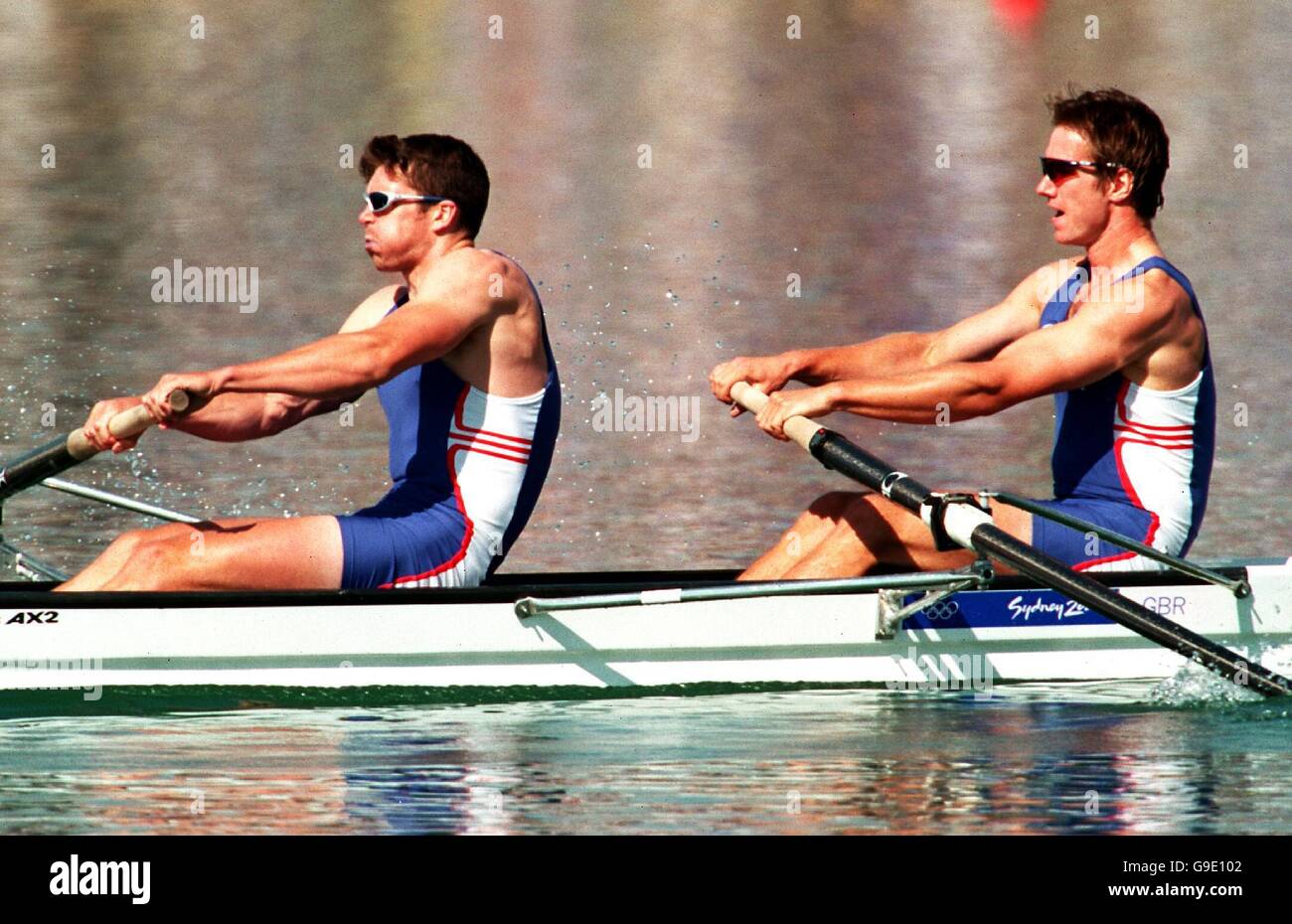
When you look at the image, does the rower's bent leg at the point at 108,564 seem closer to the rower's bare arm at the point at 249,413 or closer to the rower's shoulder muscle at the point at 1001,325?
the rower's bare arm at the point at 249,413

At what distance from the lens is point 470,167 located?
8.38m

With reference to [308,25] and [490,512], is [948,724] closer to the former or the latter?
[490,512]

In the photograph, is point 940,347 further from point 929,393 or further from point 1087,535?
point 1087,535

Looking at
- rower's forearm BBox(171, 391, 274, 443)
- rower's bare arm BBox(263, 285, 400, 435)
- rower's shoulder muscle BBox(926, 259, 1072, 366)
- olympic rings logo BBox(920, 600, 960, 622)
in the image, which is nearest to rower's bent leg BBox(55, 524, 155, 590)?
rower's forearm BBox(171, 391, 274, 443)

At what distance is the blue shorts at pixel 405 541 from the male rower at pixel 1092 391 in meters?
1.19

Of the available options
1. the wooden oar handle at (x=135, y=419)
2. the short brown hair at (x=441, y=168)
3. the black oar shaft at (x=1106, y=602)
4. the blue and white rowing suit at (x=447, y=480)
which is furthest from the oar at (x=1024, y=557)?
the wooden oar handle at (x=135, y=419)

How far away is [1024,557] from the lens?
8.23 m

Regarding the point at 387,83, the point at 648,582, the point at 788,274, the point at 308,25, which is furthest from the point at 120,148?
the point at 648,582

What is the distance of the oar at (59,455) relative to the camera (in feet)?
26.7

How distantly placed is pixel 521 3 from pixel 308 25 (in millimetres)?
3809

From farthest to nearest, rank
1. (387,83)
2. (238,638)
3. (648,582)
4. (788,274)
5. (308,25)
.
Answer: (308,25) → (387,83) → (788,274) → (648,582) → (238,638)

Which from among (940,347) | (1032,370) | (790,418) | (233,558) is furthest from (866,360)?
(233,558)

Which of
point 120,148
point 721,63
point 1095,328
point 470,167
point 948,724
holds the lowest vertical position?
point 948,724

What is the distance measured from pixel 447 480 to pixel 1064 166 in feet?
8.67
